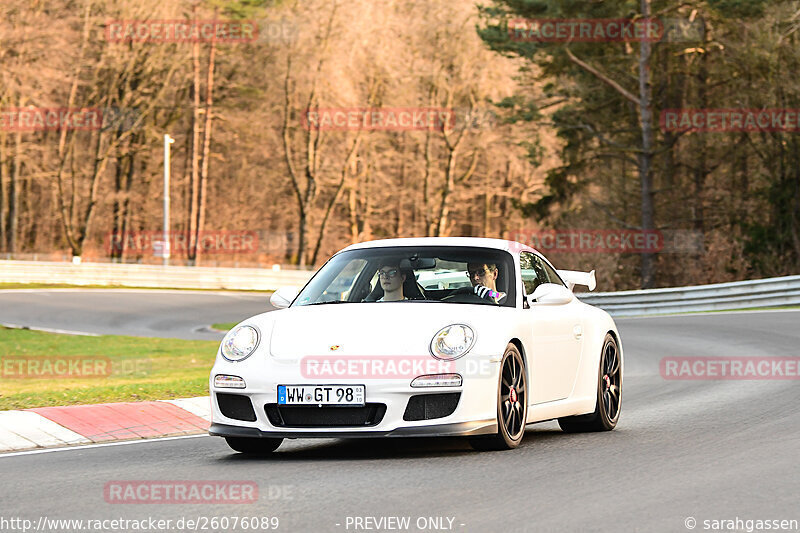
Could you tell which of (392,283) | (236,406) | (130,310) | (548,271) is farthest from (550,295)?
(130,310)

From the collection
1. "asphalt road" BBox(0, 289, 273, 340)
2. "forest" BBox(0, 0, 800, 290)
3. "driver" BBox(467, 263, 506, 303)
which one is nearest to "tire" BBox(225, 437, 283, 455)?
"driver" BBox(467, 263, 506, 303)

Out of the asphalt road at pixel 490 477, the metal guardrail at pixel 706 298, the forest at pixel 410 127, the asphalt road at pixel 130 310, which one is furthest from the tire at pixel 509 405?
the forest at pixel 410 127

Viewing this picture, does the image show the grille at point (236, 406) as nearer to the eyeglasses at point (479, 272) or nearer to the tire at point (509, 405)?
the tire at point (509, 405)

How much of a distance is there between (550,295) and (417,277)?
1.03m

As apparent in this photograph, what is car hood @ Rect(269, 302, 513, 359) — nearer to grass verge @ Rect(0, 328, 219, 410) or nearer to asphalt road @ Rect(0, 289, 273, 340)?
grass verge @ Rect(0, 328, 219, 410)

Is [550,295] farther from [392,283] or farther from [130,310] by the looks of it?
[130,310]

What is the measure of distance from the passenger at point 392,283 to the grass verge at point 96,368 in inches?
155

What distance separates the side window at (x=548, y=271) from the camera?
1043 cm

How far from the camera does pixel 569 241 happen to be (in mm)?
→ 48500

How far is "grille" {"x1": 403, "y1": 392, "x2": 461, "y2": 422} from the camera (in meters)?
8.18

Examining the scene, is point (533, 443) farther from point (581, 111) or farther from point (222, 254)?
point (222, 254)

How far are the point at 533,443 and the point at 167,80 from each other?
52.9m

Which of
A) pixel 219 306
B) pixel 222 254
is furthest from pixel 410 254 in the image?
pixel 222 254

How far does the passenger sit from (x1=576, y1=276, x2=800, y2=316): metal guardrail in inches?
871
